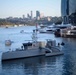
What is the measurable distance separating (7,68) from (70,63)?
7562 millimetres

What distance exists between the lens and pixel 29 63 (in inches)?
1494

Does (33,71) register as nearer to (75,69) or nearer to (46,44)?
(75,69)

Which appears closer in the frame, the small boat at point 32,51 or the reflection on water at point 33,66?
the reflection on water at point 33,66

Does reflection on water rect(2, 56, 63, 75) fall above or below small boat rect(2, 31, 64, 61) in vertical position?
below

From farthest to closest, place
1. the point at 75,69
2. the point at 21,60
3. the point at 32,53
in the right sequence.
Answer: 1. the point at 32,53
2. the point at 21,60
3. the point at 75,69

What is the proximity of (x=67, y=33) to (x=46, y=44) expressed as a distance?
2081 inches

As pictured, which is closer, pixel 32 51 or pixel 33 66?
pixel 33 66

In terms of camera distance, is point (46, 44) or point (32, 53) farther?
point (46, 44)

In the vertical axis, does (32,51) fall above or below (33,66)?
above

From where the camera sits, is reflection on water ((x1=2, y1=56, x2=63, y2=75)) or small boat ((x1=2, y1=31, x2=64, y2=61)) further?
small boat ((x1=2, y1=31, x2=64, y2=61))

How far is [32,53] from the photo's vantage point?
43.0 meters

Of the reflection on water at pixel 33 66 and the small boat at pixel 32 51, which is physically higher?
the small boat at pixel 32 51

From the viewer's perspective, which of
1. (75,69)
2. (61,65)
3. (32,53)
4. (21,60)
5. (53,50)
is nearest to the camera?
(75,69)

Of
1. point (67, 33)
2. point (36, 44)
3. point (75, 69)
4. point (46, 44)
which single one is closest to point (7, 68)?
point (75, 69)
